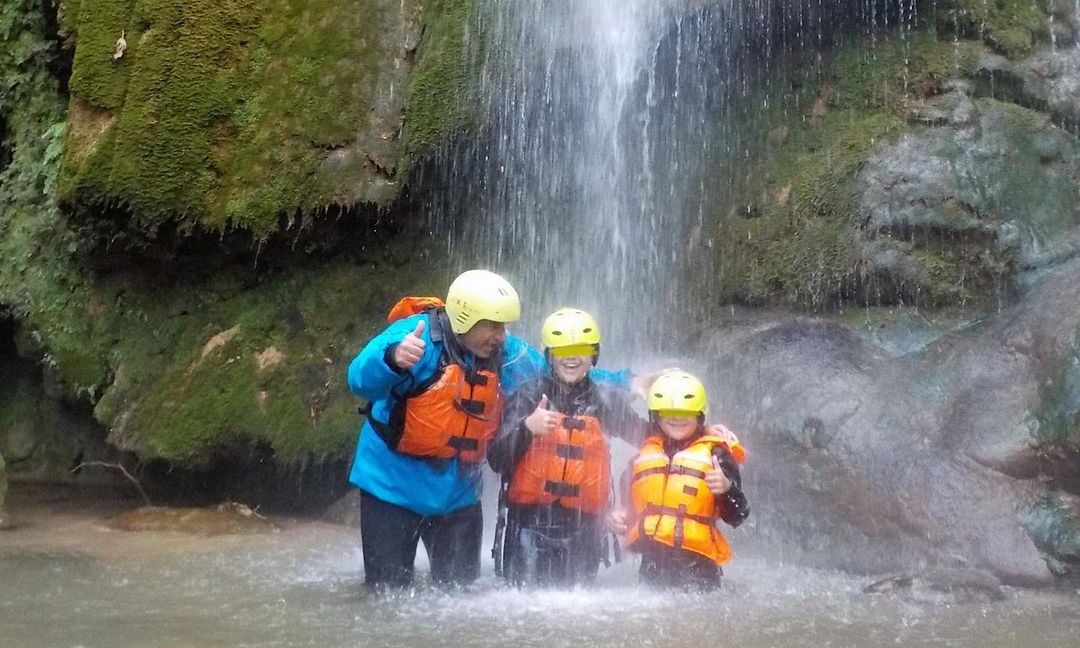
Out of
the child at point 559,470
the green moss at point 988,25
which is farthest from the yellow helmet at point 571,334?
the green moss at point 988,25

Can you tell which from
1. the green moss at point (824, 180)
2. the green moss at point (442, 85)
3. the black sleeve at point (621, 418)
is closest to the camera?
the black sleeve at point (621, 418)

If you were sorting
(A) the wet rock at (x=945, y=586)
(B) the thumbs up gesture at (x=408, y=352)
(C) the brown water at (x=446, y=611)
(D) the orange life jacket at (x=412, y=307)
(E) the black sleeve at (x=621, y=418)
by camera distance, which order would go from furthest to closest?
(E) the black sleeve at (x=621, y=418), (D) the orange life jacket at (x=412, y=307), (A) the wet rock at (x=945, y=586), (B) the thumbs up gesture at (x=408, y=352), (C) the brown water at (x=446, y=611)

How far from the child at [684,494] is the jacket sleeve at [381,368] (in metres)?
1.06

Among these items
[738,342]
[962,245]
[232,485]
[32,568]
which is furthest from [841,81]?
[32,568]

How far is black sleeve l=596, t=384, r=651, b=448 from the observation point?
4.91 metres

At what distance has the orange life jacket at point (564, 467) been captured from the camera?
4703 millimetres

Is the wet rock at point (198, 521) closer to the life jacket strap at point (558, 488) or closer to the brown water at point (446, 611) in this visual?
the brown water at point (446, 611)

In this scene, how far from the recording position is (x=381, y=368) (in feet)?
14.3

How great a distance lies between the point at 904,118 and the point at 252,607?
14.4 ft

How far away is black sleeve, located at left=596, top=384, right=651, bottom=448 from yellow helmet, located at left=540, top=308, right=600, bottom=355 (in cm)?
24

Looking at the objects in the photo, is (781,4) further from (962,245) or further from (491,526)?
(491,526)

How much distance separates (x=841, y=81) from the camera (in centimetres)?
668

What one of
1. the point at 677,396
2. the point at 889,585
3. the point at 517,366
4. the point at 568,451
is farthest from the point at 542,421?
the point at 889,585

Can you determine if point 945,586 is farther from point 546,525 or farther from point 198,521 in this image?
point 198,521
